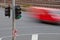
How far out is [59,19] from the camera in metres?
20.3

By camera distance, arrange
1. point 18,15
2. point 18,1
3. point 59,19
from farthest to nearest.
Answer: point 18,1
point 59,19
point 18,15

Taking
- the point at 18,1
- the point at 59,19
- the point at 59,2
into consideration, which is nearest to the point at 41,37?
the point at 59,19

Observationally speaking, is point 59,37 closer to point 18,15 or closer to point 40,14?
point 18,15

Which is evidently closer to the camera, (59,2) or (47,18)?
(47,18)

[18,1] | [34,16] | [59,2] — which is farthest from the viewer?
[18,1]

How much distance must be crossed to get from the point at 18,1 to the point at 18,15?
152 ft

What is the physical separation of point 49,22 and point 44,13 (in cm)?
86

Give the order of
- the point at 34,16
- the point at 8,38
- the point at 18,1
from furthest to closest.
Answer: the point at 18,1, the point at 34,16, the point at 8,38

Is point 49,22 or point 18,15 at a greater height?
point 18,15

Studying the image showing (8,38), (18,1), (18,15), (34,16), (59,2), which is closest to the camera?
(18,15)

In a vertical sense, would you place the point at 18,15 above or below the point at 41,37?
above

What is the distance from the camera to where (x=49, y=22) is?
818 inches

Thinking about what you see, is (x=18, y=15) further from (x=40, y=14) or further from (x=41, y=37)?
(x=40, y=14)

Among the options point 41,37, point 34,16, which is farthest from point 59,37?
point 34,16
